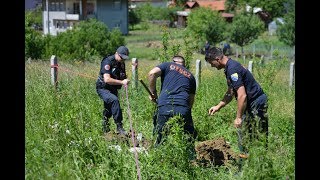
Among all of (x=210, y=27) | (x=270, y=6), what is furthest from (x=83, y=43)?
(x=270, y=6)

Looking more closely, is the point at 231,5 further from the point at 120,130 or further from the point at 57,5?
the point at 120,130

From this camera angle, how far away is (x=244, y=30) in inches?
1748

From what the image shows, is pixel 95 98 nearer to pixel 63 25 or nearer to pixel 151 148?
pixel 151 148

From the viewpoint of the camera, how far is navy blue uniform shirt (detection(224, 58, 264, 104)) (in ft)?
19.3

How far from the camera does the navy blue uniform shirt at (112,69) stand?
7.77 m

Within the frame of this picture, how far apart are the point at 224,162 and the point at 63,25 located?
54879mm

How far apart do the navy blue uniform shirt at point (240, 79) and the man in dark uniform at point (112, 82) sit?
6.65 ft

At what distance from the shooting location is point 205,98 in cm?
971

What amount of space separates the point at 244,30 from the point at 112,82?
38169 mm

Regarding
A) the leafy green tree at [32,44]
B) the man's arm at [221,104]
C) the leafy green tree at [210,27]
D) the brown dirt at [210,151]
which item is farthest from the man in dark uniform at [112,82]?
the leafy green tree at [210,27]

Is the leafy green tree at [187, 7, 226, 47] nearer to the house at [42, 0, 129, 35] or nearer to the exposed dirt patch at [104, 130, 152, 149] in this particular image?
the house at [42, 0, 129, 35]
